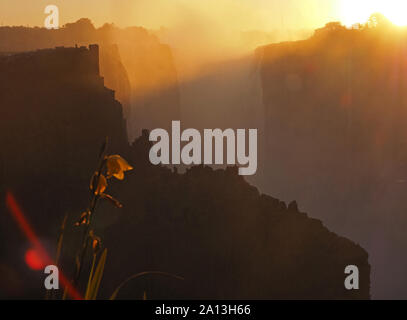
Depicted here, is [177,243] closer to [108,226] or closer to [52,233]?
[108,226]

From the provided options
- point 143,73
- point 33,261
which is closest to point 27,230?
point 33,261

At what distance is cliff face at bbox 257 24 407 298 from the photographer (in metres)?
63.0

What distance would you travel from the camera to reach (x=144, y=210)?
75.3 ft

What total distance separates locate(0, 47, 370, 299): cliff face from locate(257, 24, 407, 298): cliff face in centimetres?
3757

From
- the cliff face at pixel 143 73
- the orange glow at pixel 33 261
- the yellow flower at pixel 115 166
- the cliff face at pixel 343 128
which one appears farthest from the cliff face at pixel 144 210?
the cliff face at pixel 143 73

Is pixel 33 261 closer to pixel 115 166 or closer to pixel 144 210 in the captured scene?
pixel 144 210

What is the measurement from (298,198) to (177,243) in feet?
156

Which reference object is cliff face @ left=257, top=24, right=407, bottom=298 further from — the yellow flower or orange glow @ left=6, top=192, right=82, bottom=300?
the yellow flower

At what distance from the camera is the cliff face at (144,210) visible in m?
21.2

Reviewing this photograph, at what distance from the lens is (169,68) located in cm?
7719

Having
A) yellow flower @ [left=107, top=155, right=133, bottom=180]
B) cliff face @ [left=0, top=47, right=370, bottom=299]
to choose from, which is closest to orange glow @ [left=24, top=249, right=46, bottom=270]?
cliff face @ [left=0, top=47, right=370, bottom=299]

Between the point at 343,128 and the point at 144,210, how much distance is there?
5078 cm
